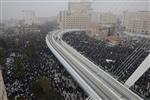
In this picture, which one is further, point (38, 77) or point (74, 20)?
point (74, 20)

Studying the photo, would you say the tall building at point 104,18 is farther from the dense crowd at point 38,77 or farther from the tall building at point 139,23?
the dense crowd at point 38,77

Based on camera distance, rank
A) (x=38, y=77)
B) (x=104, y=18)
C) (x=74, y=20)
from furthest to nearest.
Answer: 1. (x=104, y=18)
2. (x=74, y=20)
3. (x=38, y=77)

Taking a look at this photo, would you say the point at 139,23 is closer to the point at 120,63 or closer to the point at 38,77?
the point at 120,63

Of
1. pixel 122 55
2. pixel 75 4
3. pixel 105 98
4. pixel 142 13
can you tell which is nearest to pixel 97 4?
pixel 75 4

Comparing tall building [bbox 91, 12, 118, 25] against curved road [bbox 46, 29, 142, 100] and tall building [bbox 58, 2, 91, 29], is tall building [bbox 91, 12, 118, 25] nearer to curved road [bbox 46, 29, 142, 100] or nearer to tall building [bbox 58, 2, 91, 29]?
tall building [bbox 58, 2, 91, 29]

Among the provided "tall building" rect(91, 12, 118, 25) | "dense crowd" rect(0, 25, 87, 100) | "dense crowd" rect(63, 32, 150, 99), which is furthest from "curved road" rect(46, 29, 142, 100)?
"tall building" rect(91, 12, 118, 25)

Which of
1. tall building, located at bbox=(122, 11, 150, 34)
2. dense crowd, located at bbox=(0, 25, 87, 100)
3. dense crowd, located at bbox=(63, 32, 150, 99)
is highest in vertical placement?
tall building, located at bbox=(122, 11, 150, 34)

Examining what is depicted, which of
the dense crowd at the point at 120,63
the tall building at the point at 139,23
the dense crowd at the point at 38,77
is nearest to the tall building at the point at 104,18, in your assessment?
the tall building at the point at 139,23

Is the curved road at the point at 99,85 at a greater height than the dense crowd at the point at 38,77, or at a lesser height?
greater

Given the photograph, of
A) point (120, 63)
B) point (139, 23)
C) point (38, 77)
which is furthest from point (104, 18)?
point (38, 77)
